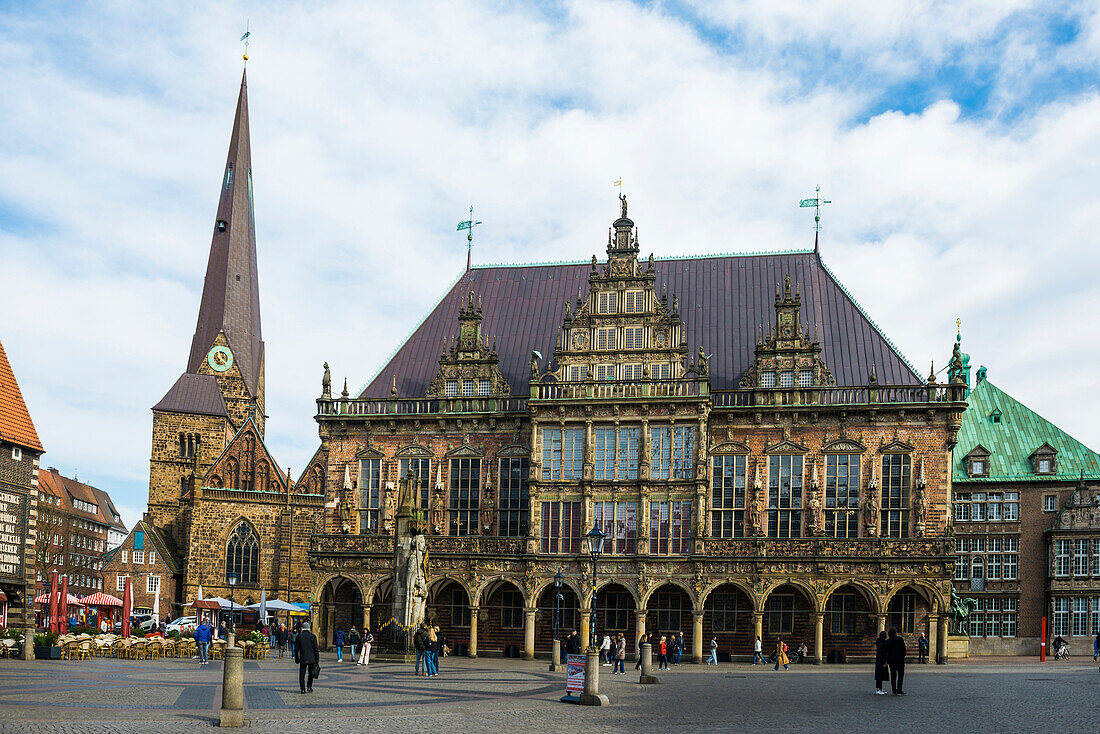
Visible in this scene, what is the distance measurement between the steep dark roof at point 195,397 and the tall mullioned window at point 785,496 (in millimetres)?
51676

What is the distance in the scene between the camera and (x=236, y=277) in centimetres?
10019

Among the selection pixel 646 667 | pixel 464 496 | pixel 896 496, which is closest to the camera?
pixel 646 667

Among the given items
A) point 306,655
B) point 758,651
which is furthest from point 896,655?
point 758,651

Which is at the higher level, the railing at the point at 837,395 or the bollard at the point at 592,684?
the railing at the point at 837,395

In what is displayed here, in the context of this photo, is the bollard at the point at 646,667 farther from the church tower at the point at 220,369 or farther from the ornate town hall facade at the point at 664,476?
the church tower at the point at 220,369

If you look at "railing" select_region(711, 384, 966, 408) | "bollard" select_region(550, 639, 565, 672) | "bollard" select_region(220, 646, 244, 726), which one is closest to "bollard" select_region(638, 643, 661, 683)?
"bollard" select_region(550, 639, 565, 672)

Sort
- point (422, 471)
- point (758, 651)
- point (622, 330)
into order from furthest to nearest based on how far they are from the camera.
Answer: point (422, 471) < point (622, 330) < point (758, 651)

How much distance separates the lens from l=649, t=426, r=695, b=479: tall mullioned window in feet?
167

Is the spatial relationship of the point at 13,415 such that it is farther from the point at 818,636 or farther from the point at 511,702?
the point at 818,636

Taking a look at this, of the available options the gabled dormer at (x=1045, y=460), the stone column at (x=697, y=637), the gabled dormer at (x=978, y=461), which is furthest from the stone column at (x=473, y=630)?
the gabled dormer at (x=1045, y=460)

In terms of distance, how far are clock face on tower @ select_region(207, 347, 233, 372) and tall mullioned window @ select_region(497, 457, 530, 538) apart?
156 ft

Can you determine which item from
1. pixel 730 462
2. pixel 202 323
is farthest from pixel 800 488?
pixel 202 323

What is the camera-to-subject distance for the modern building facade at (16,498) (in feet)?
149

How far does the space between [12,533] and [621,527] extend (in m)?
24.4
